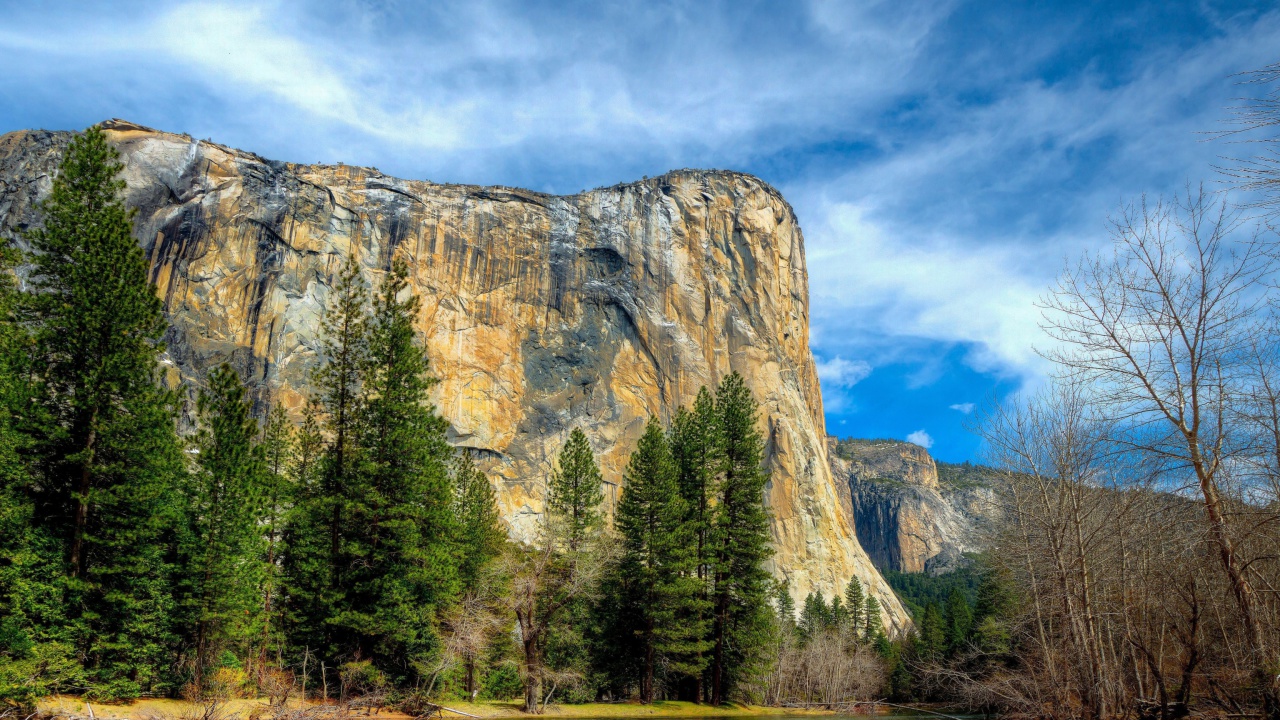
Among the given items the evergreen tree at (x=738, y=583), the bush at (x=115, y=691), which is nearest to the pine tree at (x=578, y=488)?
the evergreen tree at (x=738, y=583)

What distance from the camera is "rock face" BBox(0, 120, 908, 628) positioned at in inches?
3221

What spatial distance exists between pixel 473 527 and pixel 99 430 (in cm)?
2152

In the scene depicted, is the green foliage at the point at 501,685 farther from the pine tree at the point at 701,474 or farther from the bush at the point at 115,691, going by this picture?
the bush at the point at 115,691

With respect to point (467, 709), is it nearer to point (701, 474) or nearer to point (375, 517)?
point (375, 517)

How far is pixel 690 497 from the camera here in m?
40.1

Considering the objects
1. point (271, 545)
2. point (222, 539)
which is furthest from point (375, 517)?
point (271, 545)

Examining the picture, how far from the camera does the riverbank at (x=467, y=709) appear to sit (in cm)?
1829

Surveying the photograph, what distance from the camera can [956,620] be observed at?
71.6m

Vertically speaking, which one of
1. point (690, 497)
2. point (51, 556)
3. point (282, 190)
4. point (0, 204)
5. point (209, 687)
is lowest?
point (209, 687)

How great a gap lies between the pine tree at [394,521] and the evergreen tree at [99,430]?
6348 mm

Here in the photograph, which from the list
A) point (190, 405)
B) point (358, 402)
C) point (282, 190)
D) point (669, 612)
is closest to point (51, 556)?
point (358, 402)

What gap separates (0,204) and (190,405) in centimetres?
3061

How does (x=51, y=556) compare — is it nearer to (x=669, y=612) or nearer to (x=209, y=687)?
(x=209, y=687)

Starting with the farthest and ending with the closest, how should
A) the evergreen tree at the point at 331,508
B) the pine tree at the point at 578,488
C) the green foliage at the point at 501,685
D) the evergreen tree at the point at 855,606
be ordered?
1. the evergreen tree at the point at 855,606
2. the pine tree at the point at 578,488
3. the green foliage at the point at 501,685
4. the evergreen tree at the point at 331,508
